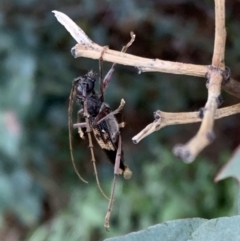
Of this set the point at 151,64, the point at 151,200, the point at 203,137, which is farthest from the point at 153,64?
the point at 151,200

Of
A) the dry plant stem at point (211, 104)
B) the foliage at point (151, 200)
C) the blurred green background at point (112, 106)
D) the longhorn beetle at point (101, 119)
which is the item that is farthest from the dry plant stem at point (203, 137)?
the foliage at point (151, 200)

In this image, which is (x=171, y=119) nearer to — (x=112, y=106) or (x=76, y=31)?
(x=76, y=31)

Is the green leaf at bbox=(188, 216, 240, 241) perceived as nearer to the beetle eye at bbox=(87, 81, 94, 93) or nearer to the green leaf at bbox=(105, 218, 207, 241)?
the green leaf at bbox=(105, 218, 207, 241)

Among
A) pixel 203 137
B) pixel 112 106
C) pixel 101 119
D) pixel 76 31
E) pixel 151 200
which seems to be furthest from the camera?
pixel 151 200

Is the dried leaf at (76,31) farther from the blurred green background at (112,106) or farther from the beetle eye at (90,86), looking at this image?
the blurred green background at (112,106)

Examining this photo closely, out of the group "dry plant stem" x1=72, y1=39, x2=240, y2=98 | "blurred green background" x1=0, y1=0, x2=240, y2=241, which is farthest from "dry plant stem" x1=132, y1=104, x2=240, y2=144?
"blurred green background" x1=0, y1=0, x2=240, y2=241

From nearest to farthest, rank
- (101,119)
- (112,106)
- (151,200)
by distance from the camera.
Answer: (101,119) → (112,106) → (151,200)

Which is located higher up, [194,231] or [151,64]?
[151,64]
